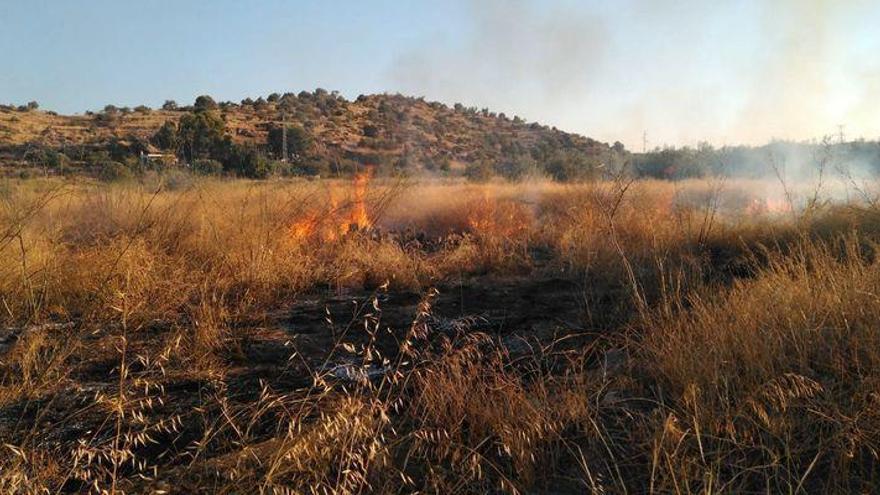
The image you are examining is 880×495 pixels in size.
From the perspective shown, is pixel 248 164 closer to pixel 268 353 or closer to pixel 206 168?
pixel 206 168

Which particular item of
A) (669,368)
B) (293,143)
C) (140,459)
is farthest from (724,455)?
(293,143)

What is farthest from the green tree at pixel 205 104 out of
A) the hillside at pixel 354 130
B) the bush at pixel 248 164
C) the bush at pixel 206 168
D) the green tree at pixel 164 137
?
the bush at pixel 206 168

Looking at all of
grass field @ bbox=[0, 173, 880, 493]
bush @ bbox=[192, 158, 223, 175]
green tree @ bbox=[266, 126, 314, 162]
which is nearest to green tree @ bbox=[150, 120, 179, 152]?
green tree @ bbox=[266, 126, 314, 162]

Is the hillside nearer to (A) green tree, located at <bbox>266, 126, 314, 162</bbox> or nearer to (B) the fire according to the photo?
(A) green tree, located at <bbox>266, 126, 314, 162</bbox>

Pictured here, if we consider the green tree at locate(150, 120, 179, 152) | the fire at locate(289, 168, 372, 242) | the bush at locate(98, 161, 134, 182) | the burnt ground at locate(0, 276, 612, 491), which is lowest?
the burnt ground at locate(0, 276, 612, 491)

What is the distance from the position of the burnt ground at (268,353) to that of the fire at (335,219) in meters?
1.48

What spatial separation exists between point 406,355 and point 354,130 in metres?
32.6

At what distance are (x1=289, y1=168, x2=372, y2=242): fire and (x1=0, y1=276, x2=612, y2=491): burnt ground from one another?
1.48 meters

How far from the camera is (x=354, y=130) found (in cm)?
3588

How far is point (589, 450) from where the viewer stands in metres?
2.94

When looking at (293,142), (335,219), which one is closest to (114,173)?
(335,219)

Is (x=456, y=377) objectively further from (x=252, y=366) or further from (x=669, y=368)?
(x=252, y=366)

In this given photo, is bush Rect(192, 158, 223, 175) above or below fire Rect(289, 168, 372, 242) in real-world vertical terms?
above

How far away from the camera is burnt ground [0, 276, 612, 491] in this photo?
10.5ft
